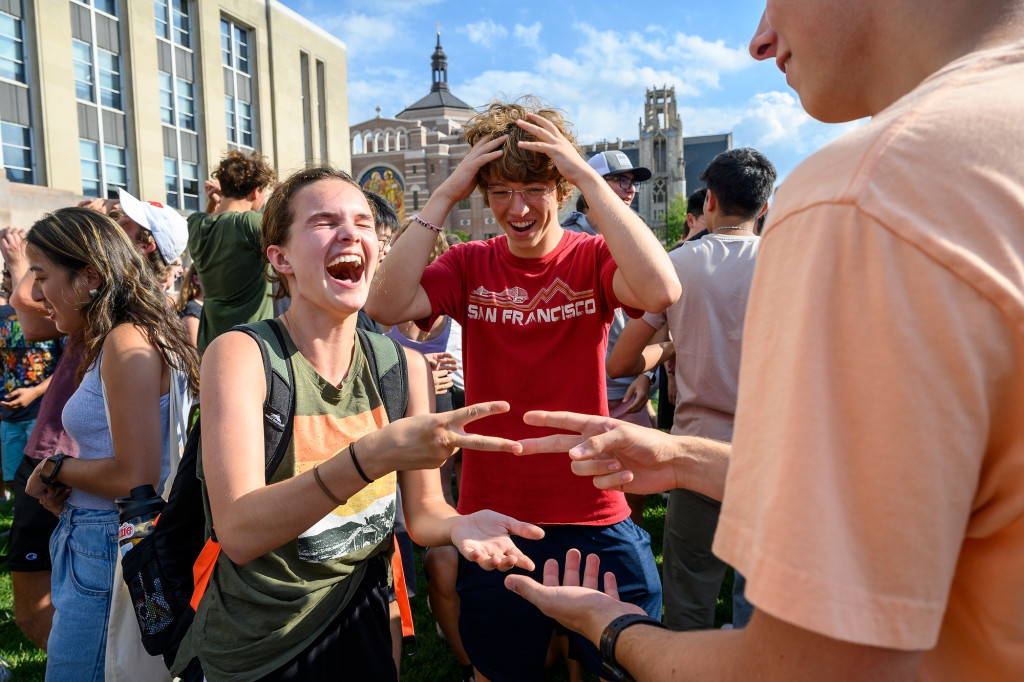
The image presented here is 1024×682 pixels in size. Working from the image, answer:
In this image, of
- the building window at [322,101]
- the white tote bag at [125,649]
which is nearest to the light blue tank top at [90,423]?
the white tote bag at [125,649]

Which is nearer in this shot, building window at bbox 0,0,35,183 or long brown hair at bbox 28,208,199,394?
long brown hair at bbox 28,208,199,394

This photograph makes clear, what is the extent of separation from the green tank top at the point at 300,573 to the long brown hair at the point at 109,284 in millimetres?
1063

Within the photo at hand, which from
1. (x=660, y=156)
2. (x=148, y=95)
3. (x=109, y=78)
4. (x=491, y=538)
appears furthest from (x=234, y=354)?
(x=660, y=156)

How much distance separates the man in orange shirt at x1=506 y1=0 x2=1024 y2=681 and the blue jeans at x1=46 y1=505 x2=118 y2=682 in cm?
257

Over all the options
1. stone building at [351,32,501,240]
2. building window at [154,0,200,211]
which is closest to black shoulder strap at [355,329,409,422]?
building window at [154,0,200,211]

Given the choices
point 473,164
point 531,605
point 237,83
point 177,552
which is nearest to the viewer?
point 177,552

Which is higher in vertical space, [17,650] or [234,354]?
[234,354]

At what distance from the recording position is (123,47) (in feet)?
80.0

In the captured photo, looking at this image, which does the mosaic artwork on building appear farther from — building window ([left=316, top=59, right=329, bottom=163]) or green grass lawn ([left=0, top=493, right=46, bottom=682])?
green grass lawn ([left=0, top=493, right=46, bottom=682])

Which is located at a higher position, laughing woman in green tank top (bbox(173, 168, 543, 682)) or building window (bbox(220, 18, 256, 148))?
building window (bbox(220, 18, 256, 148))

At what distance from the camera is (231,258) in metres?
5.00

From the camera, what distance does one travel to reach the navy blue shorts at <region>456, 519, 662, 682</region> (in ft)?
7.94

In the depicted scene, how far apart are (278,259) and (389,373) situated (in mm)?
549

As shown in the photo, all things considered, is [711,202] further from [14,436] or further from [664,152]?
[664,152]
